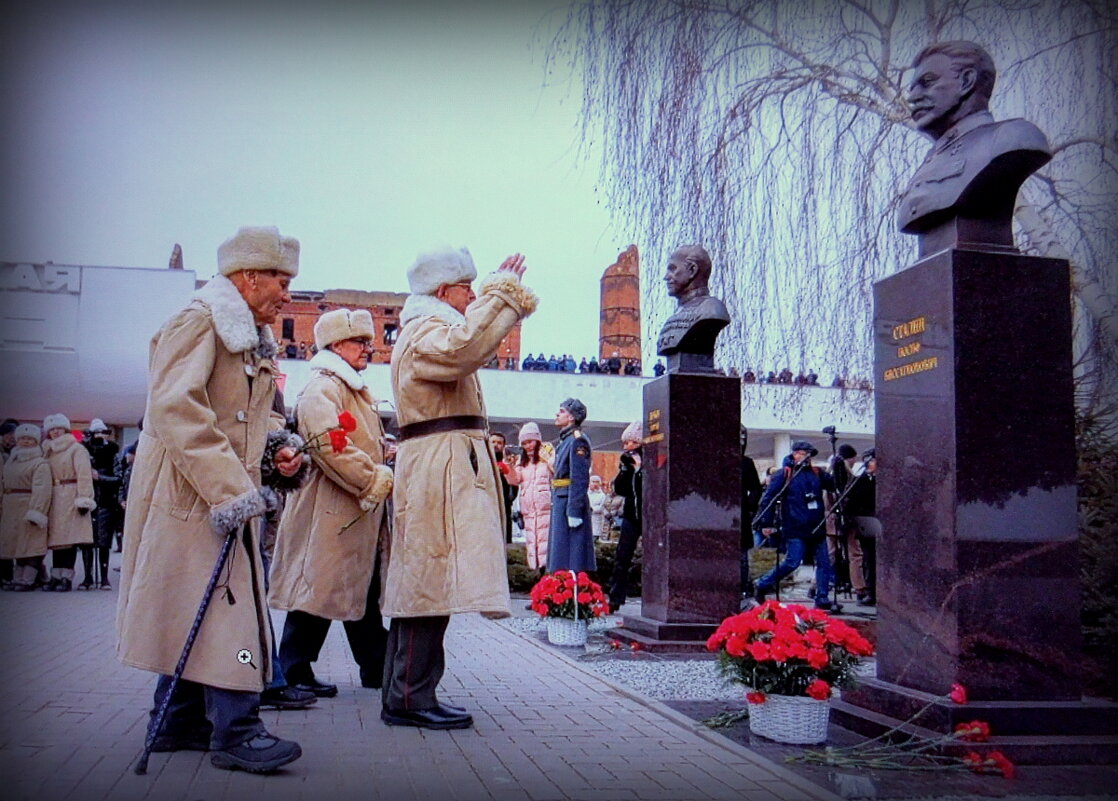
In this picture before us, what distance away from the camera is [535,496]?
13.5m

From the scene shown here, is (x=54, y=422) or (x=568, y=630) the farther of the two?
(x=54, y=422)

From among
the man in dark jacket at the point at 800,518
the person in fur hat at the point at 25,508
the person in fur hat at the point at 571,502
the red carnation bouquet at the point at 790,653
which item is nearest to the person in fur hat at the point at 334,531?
the red carnation bouquet at the point at 790,653

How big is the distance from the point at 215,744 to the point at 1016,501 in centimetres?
367

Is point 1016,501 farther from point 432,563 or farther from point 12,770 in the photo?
point 12,770

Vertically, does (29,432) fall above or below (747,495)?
above

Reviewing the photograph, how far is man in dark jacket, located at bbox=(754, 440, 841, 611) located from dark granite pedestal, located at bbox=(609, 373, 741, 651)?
10.5 feet

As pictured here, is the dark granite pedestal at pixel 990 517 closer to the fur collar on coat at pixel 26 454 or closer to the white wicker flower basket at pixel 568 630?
the white wicker flower basket at pixel 568 630

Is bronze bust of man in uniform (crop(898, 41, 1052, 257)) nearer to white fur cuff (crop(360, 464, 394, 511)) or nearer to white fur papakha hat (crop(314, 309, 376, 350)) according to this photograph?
white fur cuff (crop(360, 464, 394, 511))

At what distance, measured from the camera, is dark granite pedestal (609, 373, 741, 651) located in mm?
9047

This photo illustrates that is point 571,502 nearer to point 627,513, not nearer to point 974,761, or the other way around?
point 627,513

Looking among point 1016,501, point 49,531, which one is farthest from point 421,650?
point 49,531

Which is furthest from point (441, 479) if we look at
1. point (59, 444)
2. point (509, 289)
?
point (59, 444)

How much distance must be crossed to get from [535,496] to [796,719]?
8.49 meters

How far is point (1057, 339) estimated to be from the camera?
5305 mm
